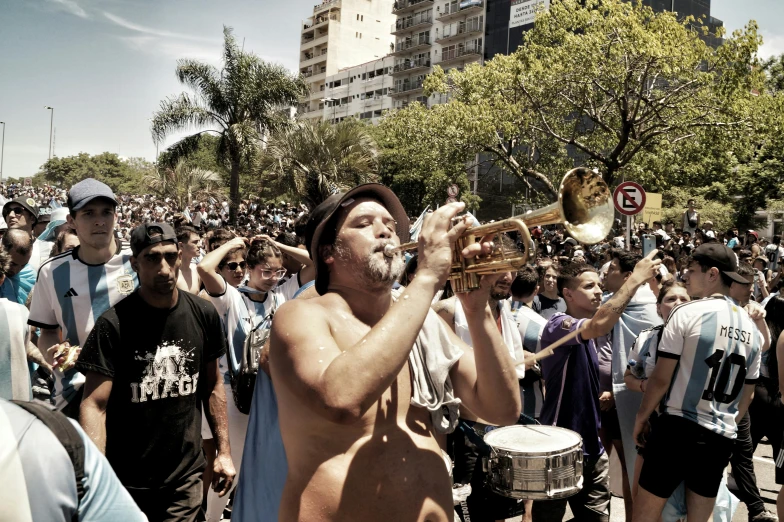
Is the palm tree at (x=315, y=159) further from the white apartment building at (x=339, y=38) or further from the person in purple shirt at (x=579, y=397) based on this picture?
the white apartment building at (x=339, y=38)

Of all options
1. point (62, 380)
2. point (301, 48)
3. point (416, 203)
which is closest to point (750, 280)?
point (62, 380)

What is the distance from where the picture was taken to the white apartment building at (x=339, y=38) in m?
90.6

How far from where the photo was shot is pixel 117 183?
10494 cm

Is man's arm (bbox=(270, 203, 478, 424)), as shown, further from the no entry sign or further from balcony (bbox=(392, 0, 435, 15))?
balcony (bbox=(392, 0, 435, 15))

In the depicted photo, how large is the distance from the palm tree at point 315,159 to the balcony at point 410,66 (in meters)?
44.3

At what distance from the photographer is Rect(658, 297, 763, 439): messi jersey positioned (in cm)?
440

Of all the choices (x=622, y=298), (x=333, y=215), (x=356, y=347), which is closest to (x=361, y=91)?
(x=622, y=298)

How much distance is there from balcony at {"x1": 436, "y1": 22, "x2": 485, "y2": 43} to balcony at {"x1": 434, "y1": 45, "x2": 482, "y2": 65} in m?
1.18

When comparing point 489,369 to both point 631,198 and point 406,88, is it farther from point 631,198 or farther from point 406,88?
point 406,88

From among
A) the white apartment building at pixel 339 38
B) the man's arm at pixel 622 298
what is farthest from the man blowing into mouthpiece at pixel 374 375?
the white apartment building at pixel 339 38

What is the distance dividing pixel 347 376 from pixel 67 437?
827mm

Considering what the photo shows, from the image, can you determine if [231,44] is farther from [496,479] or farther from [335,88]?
[335,88]

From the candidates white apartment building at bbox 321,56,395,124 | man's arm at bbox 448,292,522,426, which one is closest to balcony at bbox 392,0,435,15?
white apartment building at bbox 321,56,395,124

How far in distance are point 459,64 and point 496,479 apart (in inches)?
2692
